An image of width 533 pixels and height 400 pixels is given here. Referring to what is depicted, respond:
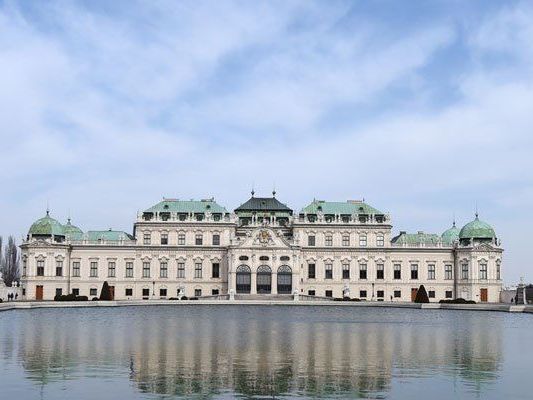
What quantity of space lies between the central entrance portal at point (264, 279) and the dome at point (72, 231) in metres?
27.7

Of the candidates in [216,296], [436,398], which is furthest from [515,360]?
[216,296]

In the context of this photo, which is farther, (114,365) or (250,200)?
(250,200)

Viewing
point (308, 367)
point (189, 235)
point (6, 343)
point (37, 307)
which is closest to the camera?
point (308, 367)

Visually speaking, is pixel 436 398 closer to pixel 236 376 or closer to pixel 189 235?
pixel 236 376

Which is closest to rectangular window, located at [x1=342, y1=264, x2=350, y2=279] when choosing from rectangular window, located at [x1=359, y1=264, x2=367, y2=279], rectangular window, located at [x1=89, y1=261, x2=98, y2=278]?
rectangular window, located at [x1=359, y1=264, x2=367, y2=279]

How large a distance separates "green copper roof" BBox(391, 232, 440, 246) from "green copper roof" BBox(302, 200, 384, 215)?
5.86m

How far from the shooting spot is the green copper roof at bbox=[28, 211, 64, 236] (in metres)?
117

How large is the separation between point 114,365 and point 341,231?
304 ft

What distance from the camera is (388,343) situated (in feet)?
125

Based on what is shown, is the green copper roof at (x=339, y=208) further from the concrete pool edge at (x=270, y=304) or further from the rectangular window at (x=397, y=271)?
the concrete pool edge at (x=270, y=304)

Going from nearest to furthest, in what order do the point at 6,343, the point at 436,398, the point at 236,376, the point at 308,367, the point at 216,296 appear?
the point at 436,398 < the point at 236,376 < the point at 308,367 < the point at 6,343 < the point at 216,296

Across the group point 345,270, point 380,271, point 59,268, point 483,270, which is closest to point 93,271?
point 59,268

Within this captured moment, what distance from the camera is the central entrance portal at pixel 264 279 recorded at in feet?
378

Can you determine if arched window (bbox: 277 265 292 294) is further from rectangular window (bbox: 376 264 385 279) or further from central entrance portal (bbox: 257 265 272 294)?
rectangular window (bbox: 376 264 385 279)
